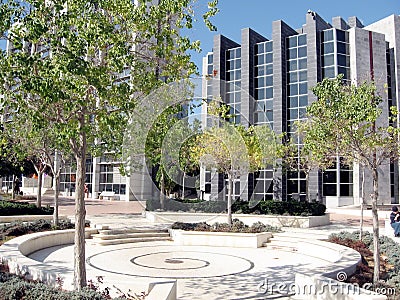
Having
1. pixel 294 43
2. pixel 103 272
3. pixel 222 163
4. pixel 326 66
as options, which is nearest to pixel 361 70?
pixel 326 66

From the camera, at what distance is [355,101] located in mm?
9539

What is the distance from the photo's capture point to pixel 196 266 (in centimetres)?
1198

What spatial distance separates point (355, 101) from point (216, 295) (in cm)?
557

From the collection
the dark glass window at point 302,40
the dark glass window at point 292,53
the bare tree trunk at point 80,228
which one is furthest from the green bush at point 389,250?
the dark glass window at point 302,40

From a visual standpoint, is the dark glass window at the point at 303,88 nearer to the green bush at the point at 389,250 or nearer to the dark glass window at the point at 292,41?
the dark glass window at the point at 292,41

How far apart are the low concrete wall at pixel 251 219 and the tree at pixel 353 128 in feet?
36.6

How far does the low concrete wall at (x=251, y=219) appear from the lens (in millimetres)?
21469

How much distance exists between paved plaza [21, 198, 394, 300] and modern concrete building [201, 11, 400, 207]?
2377cm

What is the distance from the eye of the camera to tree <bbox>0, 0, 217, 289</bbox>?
23.4 ft

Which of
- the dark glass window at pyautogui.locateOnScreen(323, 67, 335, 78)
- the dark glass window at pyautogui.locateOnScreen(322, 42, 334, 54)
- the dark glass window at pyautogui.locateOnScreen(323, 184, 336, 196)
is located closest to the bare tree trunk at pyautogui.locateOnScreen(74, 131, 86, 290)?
the dark glass window at pyautogui.locateOnScreen(323, 184, 336, 196)

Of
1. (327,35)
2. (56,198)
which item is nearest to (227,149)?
(56,198)

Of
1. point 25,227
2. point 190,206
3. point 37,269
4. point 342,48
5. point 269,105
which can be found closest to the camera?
point 37,269
